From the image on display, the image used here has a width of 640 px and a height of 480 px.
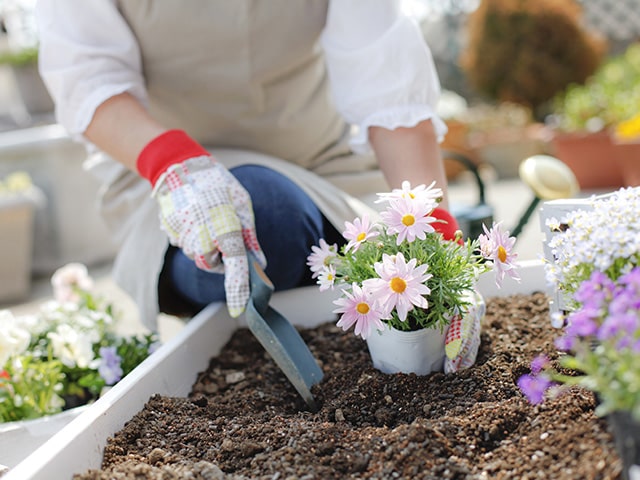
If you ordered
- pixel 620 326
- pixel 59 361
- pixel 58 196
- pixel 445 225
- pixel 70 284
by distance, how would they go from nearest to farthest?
1. pixel 620 326
2. pixel 445 225
3. pixel 59 361
4. pixel 70 284
5. pixel 58 196

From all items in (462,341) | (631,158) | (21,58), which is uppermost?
(462,341)

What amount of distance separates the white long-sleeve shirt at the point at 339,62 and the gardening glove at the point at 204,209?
223mm

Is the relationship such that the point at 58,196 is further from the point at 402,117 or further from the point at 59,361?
the point at 402,117

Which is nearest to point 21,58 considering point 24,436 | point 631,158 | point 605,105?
point 631,158

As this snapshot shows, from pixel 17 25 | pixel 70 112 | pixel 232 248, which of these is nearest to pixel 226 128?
pixel 70 112

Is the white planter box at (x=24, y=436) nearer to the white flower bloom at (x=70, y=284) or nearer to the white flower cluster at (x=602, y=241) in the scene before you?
the white flower bloom at (x=70, y=284)

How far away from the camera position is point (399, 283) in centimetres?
105

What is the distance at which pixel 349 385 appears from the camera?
1.22m

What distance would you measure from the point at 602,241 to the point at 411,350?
1.37ft

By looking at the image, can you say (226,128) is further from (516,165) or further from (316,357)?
(516,165)

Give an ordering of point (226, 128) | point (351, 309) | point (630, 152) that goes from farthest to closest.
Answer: point (630, 152) → point (226, 128) → point (351, 309)

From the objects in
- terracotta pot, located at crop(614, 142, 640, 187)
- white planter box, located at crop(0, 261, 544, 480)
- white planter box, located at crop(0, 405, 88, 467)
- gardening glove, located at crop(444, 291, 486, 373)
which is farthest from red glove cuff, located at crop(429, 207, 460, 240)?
terracotta pot, located at crop(614, 142, 640, 187)

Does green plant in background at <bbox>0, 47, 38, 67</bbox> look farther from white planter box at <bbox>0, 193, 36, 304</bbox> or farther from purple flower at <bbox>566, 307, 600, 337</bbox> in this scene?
purple flower at <bbox>566, 307, 600, 337</bbox>

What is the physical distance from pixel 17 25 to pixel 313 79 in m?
4.01
